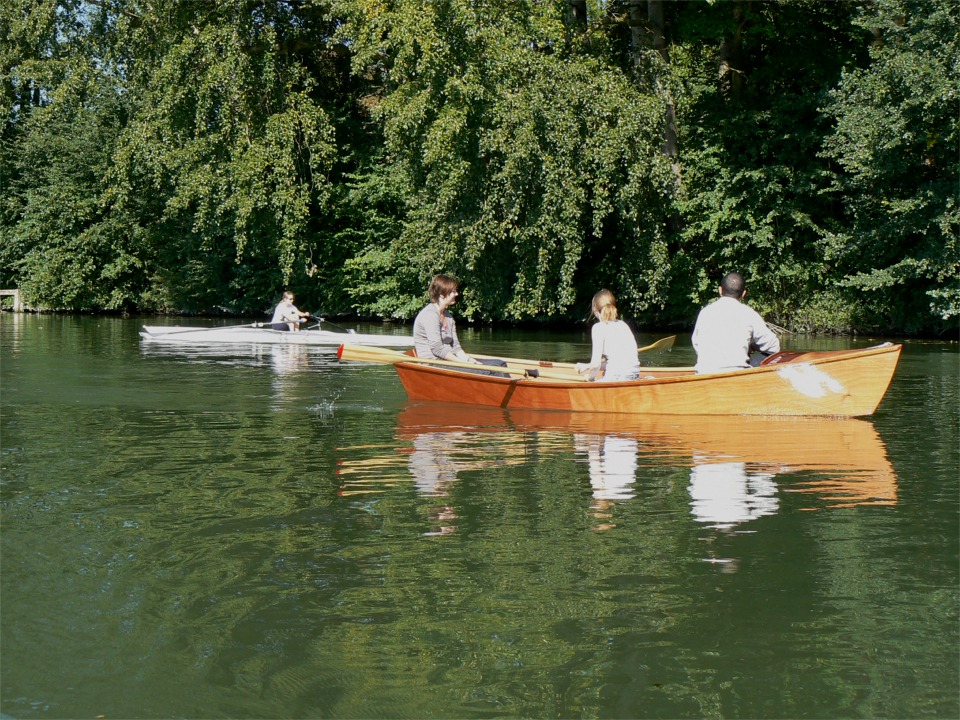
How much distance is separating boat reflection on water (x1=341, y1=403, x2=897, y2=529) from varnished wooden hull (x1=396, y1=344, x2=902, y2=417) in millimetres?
132

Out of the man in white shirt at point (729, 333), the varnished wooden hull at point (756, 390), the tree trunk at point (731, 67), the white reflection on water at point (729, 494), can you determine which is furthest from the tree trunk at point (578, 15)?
the white reflection on water at point (729, 494)

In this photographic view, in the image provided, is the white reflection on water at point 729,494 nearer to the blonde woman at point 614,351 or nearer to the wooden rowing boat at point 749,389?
the wooden rowing boat at point 749,389

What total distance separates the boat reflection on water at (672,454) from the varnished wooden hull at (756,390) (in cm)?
13

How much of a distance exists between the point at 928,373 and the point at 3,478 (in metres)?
13.1

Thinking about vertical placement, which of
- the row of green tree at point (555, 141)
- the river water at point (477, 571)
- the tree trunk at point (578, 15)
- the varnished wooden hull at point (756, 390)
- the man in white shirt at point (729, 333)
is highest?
the tree trunk at point (578, 15)

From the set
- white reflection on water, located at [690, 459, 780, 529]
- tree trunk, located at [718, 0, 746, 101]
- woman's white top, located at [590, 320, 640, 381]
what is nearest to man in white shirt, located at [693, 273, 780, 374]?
woman's white top, located at [590, 320, 640, 381]

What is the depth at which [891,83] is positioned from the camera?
75.8 ft

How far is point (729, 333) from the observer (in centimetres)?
1160

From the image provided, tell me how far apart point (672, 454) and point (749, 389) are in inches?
86.7

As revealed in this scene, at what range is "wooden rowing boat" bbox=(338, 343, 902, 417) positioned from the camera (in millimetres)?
11453

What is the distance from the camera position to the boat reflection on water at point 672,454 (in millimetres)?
7898

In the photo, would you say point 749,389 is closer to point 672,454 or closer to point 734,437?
point 734,437

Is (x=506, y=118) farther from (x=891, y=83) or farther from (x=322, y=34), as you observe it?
(x=322, y=34)

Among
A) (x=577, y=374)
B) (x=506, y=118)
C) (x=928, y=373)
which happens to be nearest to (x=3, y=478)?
(x=577, y=374)
